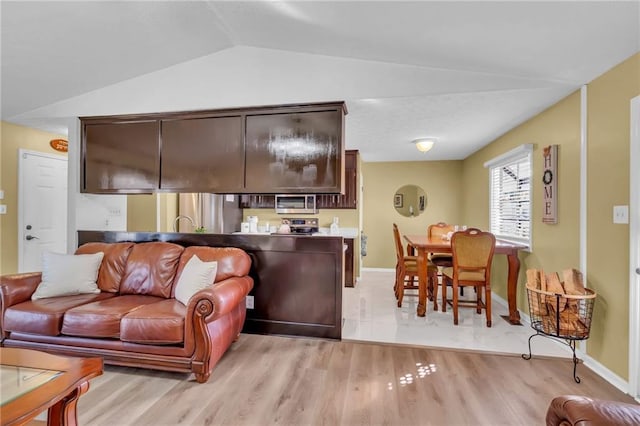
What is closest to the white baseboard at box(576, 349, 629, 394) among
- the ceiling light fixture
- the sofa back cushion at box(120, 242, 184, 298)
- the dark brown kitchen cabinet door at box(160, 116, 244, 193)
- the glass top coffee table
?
the ceiling light fixture

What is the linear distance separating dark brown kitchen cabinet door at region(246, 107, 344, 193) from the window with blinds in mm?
2223

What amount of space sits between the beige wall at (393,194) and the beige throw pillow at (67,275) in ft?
15.4

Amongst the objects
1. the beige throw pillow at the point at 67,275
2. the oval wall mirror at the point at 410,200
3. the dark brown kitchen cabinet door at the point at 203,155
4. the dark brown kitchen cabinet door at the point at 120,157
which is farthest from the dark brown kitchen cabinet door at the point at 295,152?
the oval wall mirror at the point at 410,200

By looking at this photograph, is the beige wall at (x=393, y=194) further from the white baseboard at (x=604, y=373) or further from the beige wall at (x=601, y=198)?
the white baseboard at (x=604, y=373)

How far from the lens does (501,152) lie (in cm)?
411

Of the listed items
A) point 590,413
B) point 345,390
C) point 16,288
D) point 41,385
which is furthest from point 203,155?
point 590,413

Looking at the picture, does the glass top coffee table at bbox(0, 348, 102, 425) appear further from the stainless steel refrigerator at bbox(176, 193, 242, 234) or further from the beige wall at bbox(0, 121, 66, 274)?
the beige wall at bbox(0, 121, 66, 274)

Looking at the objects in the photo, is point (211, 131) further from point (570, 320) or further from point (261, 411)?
point (570, 320)

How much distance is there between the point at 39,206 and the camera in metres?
3.96

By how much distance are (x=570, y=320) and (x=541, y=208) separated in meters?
1.32

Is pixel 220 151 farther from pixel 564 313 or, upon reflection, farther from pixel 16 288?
pixel 564 313

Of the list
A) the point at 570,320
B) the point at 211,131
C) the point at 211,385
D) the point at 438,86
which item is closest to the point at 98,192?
the point at 211,131

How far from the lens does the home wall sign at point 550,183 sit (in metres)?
2.88

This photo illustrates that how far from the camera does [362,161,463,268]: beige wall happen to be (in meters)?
6.00
